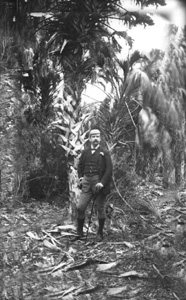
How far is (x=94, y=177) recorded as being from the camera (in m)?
4.29

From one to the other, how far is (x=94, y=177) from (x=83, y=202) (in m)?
0.33

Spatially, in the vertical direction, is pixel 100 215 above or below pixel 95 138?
below

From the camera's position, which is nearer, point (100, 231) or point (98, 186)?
point (98, 186)

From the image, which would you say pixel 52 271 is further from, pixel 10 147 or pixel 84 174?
pixel 10 147

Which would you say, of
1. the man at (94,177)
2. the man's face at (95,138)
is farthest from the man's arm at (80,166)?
the man's face at (95,138)

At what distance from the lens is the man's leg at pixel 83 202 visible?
4.32 meters

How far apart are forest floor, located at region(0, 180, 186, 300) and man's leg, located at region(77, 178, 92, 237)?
0.17 metres

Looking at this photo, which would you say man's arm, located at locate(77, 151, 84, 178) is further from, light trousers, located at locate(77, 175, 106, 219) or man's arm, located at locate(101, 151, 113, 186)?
man's arm, located at locate(101, 151, 113, 186)

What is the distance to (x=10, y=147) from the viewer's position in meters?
4.96

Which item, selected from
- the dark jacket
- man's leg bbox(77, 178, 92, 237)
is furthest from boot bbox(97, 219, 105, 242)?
the dark jacket

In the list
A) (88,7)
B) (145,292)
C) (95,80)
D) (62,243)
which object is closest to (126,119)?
(95,80)

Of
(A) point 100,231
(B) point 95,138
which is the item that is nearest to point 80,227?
(A) point 100,231

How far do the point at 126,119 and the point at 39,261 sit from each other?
2.38 m

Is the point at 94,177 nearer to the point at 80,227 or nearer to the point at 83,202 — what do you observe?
the point at 83,202
